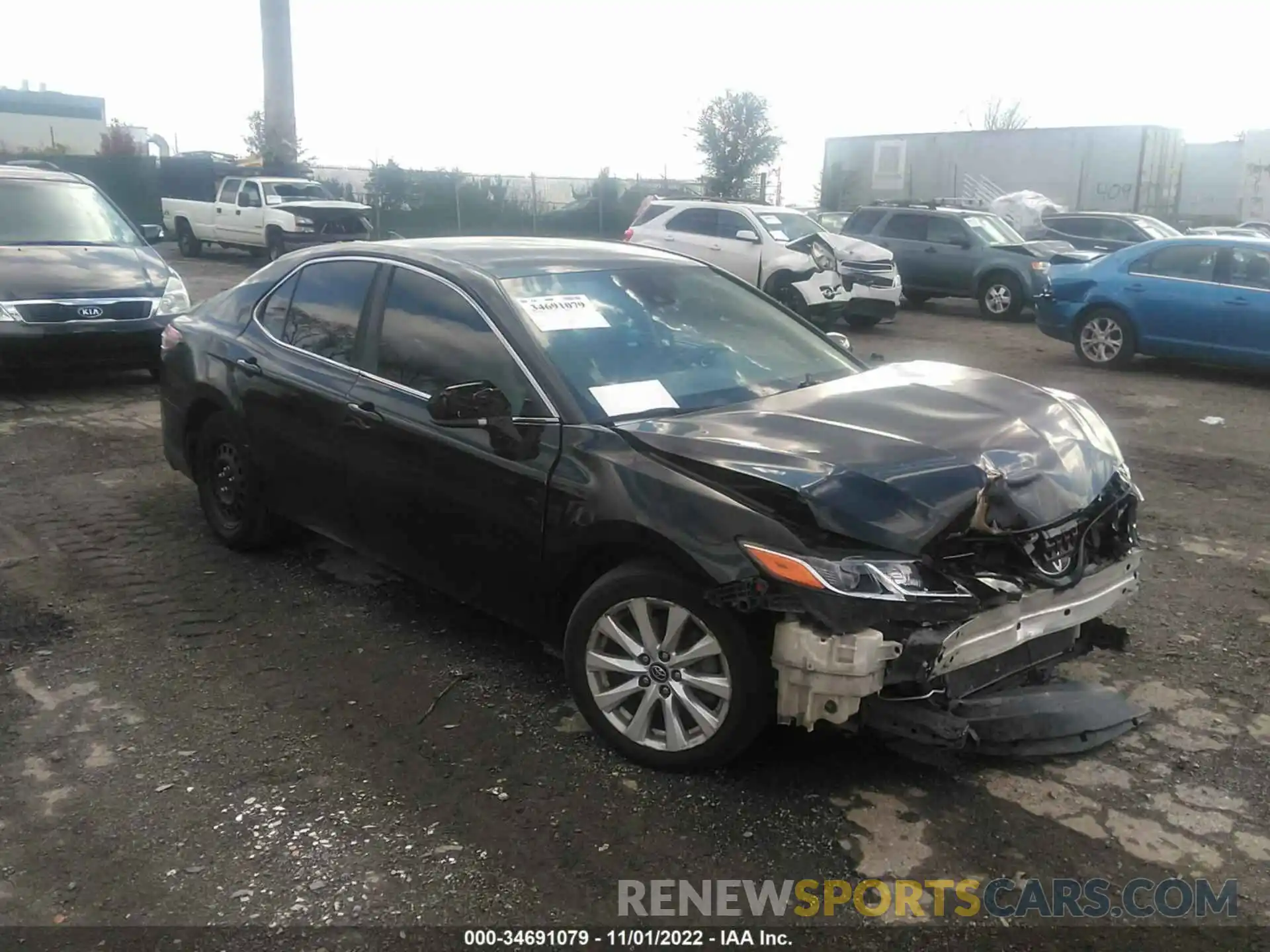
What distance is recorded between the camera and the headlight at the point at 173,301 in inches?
374

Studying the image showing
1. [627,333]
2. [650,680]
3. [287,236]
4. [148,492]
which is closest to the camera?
[650,680]

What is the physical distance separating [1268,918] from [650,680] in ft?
6.00

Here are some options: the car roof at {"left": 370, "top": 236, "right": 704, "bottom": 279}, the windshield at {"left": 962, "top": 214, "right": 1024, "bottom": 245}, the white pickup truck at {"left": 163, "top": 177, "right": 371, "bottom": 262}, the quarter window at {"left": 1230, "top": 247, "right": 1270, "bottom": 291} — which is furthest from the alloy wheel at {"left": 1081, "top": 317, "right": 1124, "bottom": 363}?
the white pickup truck at {"left": 163, "top": 177, "right": 371, "bottom": 262}

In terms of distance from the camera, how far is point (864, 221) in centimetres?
1898

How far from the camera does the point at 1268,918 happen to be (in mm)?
2955

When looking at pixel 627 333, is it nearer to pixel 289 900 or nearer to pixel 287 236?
pixel 289 900

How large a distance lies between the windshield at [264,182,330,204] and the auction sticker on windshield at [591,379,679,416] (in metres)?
20.9

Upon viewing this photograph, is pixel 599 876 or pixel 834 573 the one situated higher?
pixel 834 573

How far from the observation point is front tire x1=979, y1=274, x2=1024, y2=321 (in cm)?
1711

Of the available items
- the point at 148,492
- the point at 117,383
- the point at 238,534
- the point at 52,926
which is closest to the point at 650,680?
A: the point at 52,926

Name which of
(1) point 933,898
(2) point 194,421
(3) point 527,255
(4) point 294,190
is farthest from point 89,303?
(4) point 294,190

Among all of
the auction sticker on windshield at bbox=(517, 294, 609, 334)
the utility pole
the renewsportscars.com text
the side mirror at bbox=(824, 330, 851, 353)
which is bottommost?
the renewsportscars.com text

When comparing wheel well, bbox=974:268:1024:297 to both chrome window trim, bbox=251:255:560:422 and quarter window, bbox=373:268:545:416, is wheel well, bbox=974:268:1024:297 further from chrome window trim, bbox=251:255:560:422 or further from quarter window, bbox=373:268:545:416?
quarter window, bbox=373:268:545:416

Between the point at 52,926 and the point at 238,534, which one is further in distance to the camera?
the point at 238,534
